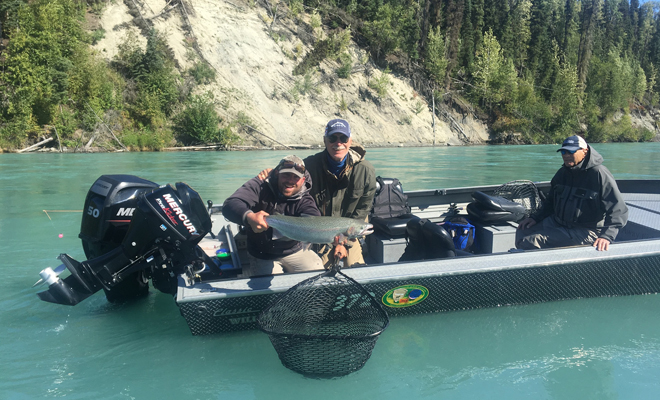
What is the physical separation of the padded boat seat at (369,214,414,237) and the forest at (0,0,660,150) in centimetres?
2237

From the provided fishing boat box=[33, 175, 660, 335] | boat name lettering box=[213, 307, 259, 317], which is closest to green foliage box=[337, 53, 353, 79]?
fishing boat box=[33, 175, 660, 335]

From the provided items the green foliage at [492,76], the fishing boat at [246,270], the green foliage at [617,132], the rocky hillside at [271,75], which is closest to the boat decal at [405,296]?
the fishing boat at [246,270]

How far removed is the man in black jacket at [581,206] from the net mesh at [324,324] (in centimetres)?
189

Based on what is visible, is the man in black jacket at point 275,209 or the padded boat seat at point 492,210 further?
the padded boat seat at point 492,210

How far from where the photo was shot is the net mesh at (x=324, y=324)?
9.95ft

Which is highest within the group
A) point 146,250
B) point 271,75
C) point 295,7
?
point 295,7

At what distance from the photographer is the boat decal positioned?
12.1ft

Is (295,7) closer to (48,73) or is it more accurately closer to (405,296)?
(48,73)

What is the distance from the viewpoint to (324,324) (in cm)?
369

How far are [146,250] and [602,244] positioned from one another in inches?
141

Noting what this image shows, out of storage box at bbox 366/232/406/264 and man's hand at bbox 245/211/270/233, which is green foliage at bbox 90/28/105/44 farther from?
man's hand at bbox 245/211/270/233

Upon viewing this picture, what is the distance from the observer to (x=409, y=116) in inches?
1337

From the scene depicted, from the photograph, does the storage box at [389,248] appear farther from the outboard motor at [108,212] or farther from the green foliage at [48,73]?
the green foliage at [48,73]

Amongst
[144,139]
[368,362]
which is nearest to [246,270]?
[368,362]
